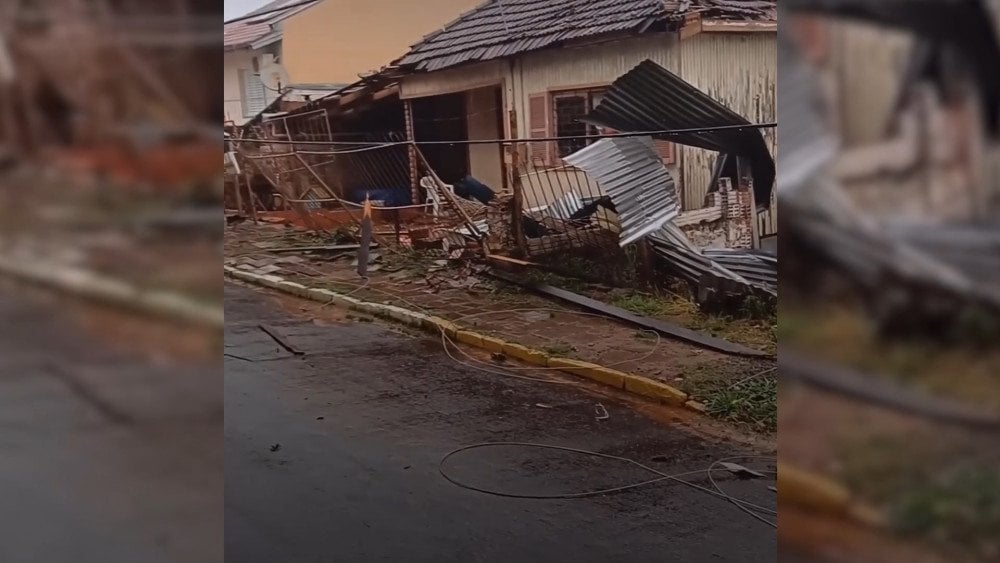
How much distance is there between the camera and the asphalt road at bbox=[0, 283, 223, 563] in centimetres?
194

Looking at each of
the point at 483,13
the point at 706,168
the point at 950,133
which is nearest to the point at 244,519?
the point at 950,133

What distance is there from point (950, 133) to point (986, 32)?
0.15 m

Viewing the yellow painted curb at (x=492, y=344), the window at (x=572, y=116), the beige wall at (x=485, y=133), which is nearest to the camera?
the yellow painted curb at (x=492, y=344)

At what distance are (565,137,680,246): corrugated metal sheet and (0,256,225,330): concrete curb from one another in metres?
5.14

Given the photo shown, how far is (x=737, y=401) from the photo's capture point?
5.29 meters

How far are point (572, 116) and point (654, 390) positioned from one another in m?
2.50

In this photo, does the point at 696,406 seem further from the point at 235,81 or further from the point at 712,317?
the point at 235,81

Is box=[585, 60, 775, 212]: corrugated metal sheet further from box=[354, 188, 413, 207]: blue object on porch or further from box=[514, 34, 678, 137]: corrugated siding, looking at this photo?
box=[354, 188, 413, 207]: blue object on porch

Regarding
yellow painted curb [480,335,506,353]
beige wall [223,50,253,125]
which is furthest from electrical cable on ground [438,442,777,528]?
beige wall [223,50,253,125]

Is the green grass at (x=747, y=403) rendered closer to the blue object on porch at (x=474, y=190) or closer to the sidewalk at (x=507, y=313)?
the sidewalk at (x=507, y=313)

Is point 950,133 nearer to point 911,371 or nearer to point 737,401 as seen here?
point 911,371

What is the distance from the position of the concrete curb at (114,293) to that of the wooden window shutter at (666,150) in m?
5.16

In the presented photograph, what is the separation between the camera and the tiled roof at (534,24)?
21.3ft

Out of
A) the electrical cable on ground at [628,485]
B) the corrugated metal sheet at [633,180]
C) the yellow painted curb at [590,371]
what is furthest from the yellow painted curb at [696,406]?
the corrugated metal sheet at [633,180]
